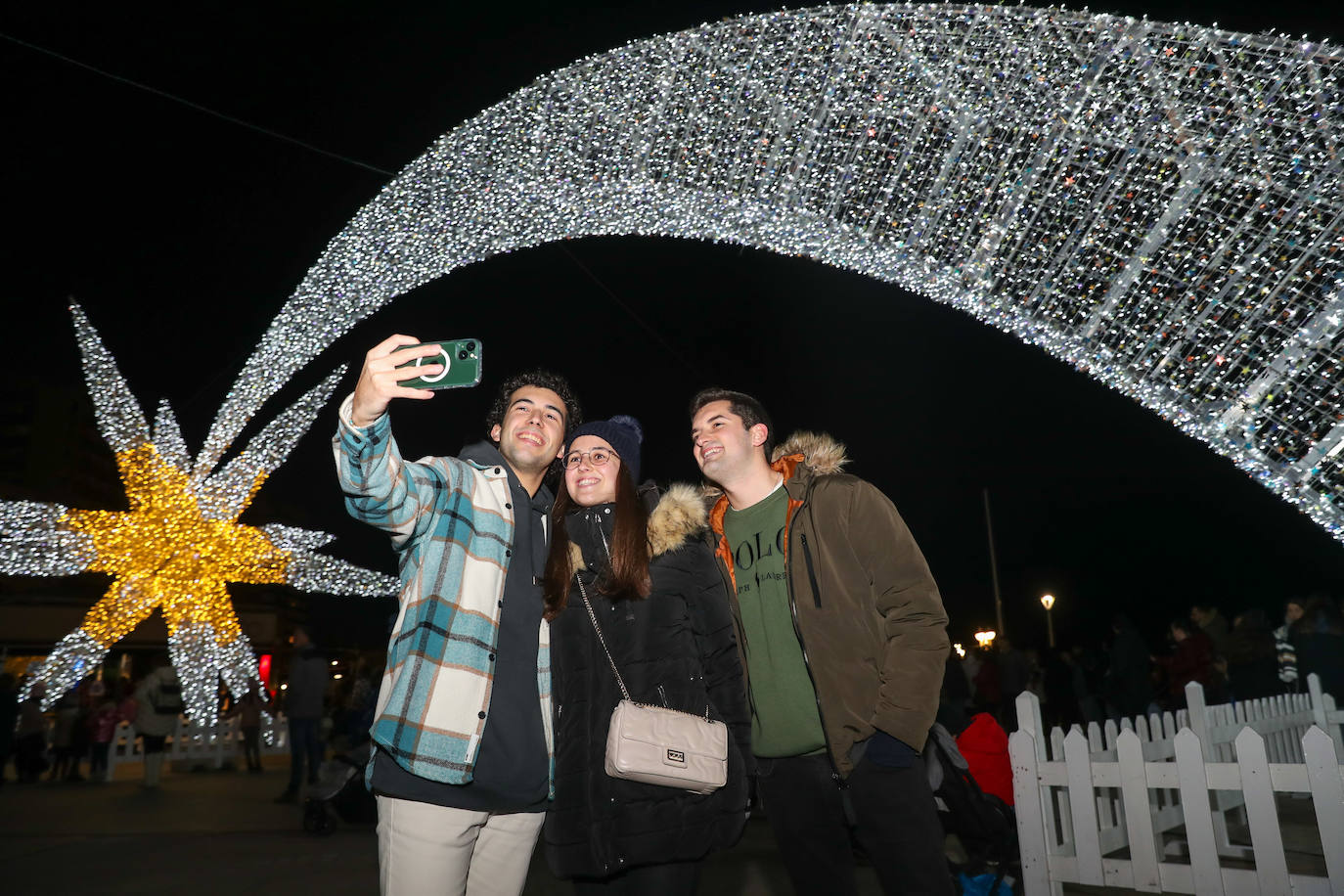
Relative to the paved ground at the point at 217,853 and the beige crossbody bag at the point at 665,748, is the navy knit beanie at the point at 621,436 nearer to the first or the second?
the beige crossbody bag at the point at 665,748

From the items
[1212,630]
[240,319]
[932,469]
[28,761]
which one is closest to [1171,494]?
[932,469]

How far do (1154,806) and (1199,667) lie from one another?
4.34m

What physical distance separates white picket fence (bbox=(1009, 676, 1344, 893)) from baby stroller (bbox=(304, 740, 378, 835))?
5024mm

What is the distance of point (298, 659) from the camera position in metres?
9.13

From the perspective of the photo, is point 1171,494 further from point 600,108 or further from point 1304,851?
point 600,108

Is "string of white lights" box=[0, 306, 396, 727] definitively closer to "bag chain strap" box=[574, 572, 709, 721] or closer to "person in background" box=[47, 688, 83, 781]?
"person in background" box=[47, 688, 83, 781]

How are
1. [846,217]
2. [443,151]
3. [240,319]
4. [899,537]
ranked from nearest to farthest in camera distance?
[899,537]
[846,217]
[443,151]
[240,319]

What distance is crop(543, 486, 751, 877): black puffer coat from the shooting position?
2.11 m

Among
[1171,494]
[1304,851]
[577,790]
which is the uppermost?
[1171,494]

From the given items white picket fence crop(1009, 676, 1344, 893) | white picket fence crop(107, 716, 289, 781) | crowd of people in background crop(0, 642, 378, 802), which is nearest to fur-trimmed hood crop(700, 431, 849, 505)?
white picket fence crop(1009, 676, 1344, 893)

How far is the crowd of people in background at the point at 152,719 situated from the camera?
8.91 meters

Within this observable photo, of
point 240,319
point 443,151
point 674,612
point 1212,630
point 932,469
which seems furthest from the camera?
point 932,469

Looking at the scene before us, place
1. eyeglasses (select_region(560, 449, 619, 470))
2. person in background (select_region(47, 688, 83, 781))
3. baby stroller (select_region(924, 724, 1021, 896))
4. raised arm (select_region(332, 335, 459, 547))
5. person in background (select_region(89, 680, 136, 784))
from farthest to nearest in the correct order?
person in background (select_region(89, 680, 136, 784))
person in background (select_region(47, 688, 83, 781))
baby stroller (select_region(924, 724, 1021, 896))
eyeglasses (select_region(560, 449, 619, 470))
raised arm (select_region(332, 335, 459, 547))

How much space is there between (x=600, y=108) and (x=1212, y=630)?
8.87 meters
